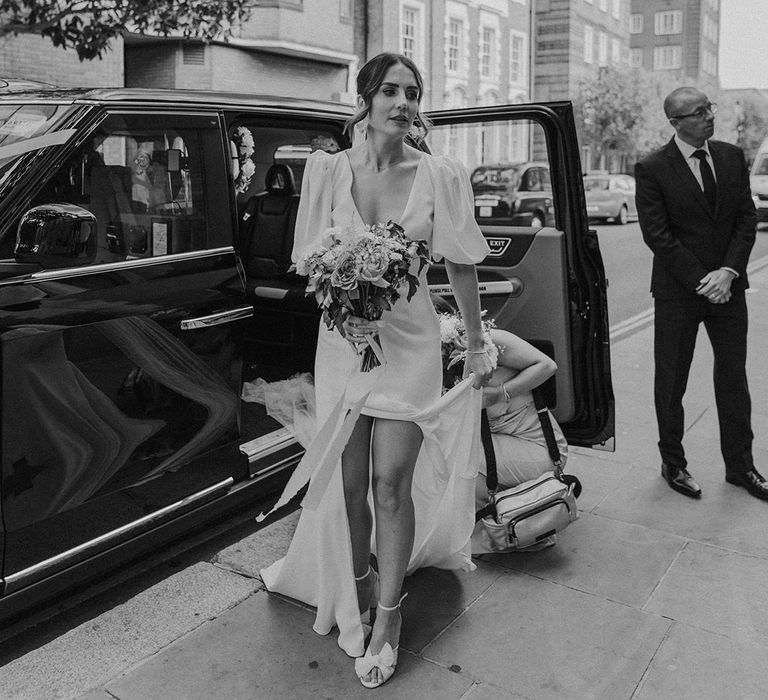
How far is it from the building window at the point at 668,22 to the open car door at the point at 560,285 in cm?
7340

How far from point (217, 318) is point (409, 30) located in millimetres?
26848

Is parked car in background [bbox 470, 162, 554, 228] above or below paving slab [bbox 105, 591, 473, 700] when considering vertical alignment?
above

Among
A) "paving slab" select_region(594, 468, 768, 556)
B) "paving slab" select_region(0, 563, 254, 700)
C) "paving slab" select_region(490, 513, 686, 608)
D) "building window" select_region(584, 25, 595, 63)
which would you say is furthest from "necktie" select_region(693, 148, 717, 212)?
"building window" select_region(584, 25, 595, 63)

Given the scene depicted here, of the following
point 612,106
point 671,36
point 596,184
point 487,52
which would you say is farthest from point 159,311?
point 671,36

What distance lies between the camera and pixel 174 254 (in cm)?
369

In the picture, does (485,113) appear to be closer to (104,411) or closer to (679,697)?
(104,411)

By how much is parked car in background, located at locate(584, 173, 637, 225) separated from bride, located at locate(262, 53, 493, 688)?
77.4 ft

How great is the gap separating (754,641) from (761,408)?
3.54 meters

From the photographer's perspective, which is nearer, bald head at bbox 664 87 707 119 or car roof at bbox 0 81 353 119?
car roof at bbox 0 81 353 119

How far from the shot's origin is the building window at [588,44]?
4244 centimetres

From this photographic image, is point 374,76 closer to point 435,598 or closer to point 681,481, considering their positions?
point 435,598

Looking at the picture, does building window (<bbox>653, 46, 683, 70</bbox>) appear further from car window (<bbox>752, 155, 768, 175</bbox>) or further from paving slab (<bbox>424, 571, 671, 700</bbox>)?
paving slab (<bbox>424, 571, 671, 700</bbox>)

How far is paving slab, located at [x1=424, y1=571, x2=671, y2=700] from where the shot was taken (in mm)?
2945

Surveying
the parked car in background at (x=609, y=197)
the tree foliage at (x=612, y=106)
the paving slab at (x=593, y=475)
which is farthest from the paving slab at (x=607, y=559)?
the tree foliage at (x=612, y=106)
